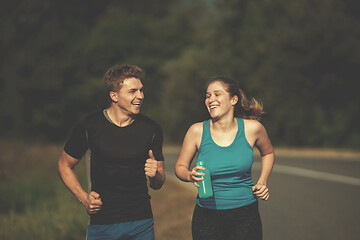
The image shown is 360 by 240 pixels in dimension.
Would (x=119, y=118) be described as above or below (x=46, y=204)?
above

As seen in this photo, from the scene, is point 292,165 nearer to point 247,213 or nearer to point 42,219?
point 42,219

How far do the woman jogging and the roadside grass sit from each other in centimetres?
325

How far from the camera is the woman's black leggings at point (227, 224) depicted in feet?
12.4

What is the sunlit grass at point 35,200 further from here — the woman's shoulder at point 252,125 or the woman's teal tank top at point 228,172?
the woman's shoulder at point 252,125

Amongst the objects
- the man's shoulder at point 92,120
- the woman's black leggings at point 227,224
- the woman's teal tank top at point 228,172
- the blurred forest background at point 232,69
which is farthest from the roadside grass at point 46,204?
the blurred forest background at point 232,69

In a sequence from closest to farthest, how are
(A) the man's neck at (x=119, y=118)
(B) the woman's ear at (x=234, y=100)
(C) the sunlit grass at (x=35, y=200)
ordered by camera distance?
→ (A) the man's neck at (x=119, y=118) < (B) the woman's ear at (x=234, y=100) < (C) the sunlit grass at (x=35, y=200)

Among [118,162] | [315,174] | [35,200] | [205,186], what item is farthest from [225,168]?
[315,174]

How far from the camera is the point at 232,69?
3556 cm

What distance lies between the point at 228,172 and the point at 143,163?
680 millimetres

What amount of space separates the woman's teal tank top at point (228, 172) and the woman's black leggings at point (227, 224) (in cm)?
5

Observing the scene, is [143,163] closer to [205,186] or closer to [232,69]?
[205,186]

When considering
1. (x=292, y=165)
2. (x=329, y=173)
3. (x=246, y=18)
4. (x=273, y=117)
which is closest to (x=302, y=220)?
(x=329, y=173)

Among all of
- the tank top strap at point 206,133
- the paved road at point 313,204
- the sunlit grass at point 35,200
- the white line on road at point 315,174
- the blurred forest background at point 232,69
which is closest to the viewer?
the tank top strap at point 206,133

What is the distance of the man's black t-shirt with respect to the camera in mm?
3555
